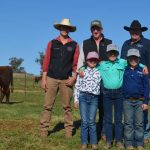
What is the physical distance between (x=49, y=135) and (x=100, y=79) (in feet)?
6.82

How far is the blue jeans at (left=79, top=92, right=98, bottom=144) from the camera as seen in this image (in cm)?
862

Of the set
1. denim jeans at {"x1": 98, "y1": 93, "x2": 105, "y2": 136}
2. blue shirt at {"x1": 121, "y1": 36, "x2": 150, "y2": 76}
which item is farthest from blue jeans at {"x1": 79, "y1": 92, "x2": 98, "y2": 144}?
blue shirt at {"x1": 121, "y1": 36, "x2": 150, "y2": 76}

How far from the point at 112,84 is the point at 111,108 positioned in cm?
50

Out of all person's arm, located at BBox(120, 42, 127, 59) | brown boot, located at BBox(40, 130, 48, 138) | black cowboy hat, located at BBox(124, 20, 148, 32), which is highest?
black cowboy hat, located at BBox(124, 20, 148, 32)

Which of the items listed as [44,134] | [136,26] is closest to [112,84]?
[136,26]

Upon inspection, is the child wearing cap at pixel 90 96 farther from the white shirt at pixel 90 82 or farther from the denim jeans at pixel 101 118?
the denim jeans at pixel 101 118

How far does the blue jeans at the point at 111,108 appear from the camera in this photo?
863 centimetres

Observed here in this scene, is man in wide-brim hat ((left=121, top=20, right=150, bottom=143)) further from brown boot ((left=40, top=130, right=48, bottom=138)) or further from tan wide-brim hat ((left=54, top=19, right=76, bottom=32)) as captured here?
brown boot ((left=40, top=130, right=48, bottom=138))

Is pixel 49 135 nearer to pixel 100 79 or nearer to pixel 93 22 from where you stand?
pixel 100 79

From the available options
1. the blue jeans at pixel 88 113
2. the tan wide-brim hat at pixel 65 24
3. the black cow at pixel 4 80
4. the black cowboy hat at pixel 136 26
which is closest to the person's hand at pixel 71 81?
the blue jeans at pixel 88 113

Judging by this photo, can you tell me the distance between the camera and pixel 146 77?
28.1 ft

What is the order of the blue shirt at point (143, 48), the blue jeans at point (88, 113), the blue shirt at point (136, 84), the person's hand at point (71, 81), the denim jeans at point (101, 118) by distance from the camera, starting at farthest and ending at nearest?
the person's hand at point (71, 81) < the denim jeans at point (101, 118) < the blue shirt at point (143, 48) < the blue jeans at point (88, 113) < the blue shirt at point (136, 84)

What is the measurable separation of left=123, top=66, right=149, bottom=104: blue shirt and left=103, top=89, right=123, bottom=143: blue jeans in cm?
19

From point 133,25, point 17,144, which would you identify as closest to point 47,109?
point 17,144
